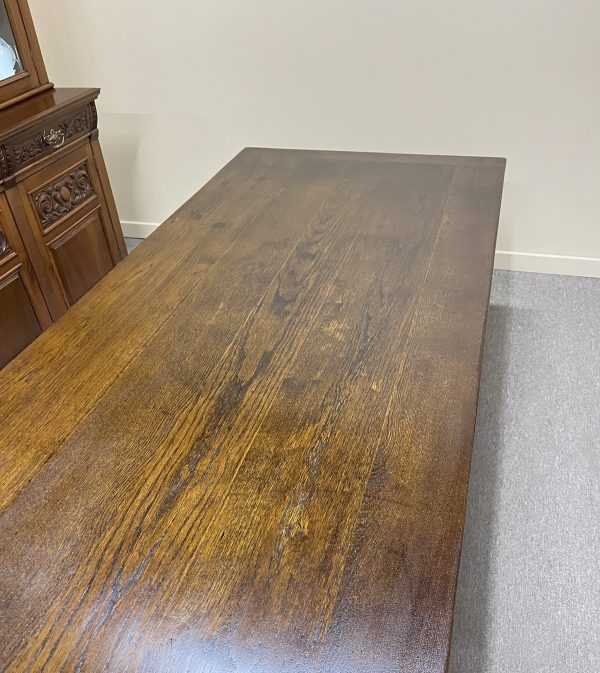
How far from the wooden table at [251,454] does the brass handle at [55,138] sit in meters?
0.71

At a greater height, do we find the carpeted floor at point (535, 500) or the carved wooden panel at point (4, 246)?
the carved wooden panel at point (4, 246)

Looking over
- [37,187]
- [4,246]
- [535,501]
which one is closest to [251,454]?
[535,501]

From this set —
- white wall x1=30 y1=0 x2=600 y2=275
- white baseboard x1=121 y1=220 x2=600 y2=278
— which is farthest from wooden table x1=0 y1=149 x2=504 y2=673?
white baseboard x1=121 y1=220 x2=600 y2=278

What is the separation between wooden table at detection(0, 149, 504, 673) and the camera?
2.34 ft

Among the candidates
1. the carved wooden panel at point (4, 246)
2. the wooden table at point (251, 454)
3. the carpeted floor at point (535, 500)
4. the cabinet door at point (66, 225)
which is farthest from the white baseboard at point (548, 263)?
the carved wooden panel at point (4, 246)

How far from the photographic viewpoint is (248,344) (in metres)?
1.15

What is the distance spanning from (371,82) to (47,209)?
1209 millimetres

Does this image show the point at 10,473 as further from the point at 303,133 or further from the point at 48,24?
the point at 48,24

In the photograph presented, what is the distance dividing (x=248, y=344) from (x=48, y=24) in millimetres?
2029

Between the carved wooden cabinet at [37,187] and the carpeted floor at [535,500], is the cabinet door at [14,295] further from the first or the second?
the carpeted floor at [535,500]

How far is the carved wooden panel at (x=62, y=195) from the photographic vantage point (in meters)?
1.96

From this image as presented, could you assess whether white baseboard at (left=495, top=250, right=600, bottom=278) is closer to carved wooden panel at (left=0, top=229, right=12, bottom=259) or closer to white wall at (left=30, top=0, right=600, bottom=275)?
white wall at (left=30, top=0, right=600, bottom=275)

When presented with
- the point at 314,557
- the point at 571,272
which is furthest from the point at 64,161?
the point at 571,272

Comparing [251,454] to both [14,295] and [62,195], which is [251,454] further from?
[62,195]
